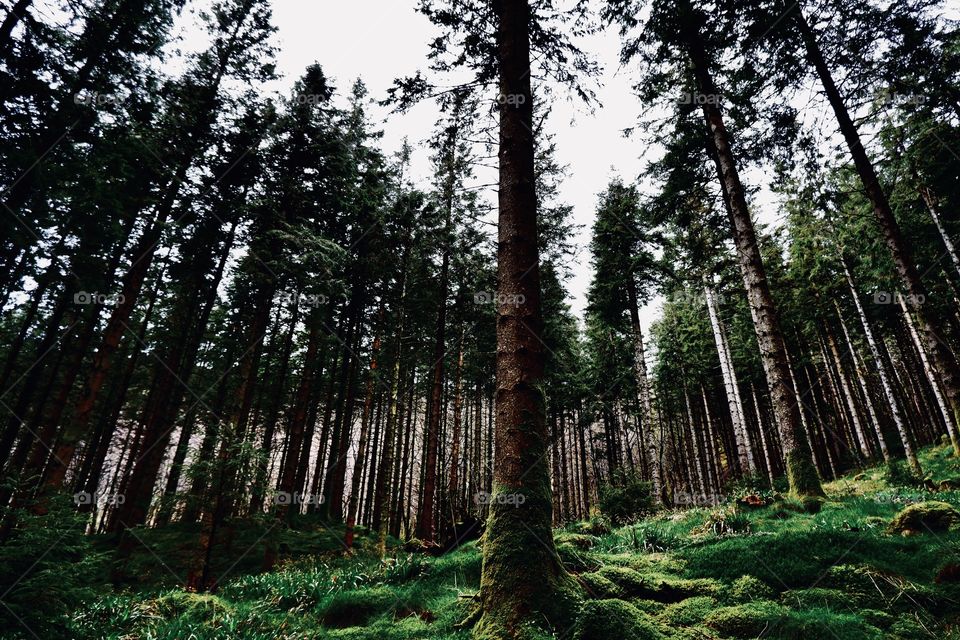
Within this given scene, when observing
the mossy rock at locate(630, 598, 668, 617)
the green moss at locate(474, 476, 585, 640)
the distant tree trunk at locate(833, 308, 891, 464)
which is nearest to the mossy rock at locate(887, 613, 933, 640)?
the mossy rock at locate(630, 598, 668, 617)

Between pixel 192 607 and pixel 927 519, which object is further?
pixel 192 607

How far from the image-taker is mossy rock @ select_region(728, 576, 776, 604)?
12.3ft

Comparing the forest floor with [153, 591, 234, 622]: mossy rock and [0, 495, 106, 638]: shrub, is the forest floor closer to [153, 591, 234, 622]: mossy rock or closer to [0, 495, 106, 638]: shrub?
[153, 591, 234, 622]: mossy rock

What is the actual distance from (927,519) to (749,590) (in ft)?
9.24

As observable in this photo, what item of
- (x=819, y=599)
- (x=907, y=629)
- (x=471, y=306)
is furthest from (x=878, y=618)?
(x=471, y=306)

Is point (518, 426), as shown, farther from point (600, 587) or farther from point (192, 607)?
point (192, 607)

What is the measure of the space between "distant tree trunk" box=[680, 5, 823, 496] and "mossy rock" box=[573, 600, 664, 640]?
6.87 meters

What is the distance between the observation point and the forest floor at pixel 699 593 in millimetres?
3191

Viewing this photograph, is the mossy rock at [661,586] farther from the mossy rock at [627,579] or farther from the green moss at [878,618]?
the green moss at [878,618]

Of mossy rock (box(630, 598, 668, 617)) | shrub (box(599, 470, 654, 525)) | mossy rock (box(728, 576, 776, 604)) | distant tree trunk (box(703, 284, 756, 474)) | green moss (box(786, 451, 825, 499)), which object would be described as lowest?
mossy rock (box(630, 598, 668, 617))

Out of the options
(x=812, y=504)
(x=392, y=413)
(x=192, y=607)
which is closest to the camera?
(x=192, y=607)

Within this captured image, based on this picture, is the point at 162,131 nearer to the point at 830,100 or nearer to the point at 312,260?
the point at 312,260

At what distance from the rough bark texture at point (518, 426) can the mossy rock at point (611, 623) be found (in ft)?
0.59

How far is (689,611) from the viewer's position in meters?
3.59
